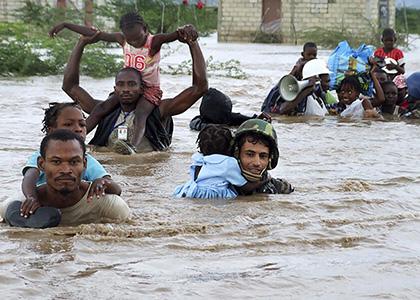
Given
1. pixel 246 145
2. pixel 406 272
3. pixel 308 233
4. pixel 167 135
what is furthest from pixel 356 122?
pixel 406 272

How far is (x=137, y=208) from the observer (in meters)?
5.84

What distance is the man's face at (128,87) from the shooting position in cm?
801

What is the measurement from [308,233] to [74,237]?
1.17 m

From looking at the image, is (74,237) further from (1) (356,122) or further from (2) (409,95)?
(2) (409,95)

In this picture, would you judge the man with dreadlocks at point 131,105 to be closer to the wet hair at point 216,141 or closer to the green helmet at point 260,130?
the wet hair at point 216,141

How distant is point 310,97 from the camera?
11.6m

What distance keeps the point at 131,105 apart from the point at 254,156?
248 cm

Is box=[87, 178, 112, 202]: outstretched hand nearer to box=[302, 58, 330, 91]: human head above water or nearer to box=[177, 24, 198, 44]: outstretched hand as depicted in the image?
box=[177, 24, 198, 44]: outstretched hand

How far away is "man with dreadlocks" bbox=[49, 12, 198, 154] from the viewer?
812 centimetres

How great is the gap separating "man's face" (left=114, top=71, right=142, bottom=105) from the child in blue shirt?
1.91 metres

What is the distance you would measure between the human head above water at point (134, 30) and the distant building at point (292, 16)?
2875 cm

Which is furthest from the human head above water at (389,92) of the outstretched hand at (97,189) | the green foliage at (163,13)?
the green foliage at (163,13)

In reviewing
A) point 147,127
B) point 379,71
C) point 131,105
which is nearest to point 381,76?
point 379,71

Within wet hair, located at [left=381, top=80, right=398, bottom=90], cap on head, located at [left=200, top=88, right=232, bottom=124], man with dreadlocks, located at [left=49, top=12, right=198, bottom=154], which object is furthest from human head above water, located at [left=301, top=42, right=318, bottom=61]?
man with dreadlocks, located at [left=49, top=12, right=198, bottom=154]
